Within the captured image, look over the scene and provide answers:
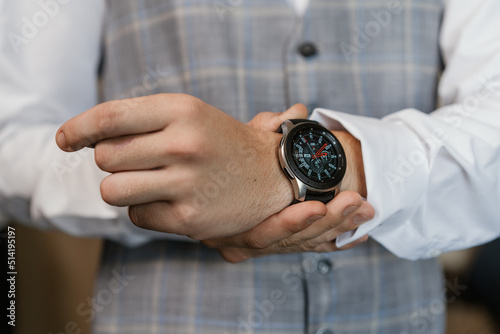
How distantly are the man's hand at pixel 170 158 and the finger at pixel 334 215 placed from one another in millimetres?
116

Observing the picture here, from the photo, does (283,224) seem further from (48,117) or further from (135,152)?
(48,117)

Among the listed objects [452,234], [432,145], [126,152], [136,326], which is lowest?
[136,326]

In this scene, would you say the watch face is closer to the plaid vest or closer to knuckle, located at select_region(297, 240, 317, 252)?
knuckle, located at select_region(297, 240, 317, 252)

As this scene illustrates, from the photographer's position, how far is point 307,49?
0.85 meters

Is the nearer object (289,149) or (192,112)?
(192,112)

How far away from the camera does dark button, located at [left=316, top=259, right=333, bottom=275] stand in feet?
2.76

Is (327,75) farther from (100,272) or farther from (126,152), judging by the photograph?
(100,272)

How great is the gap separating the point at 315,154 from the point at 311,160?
0.5 inches

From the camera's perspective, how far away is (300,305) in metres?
0.86

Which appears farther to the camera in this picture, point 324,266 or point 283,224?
point 324,266

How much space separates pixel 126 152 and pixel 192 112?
9 centimetres

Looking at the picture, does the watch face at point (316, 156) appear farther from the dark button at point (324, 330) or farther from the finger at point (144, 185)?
the dark button at point (324, 330)

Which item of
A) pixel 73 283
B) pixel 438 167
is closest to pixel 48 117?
pixel 438 167

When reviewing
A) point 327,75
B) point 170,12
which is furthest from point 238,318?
point 170,12
